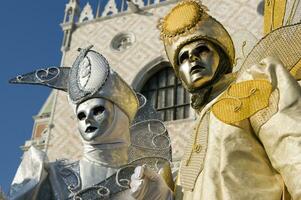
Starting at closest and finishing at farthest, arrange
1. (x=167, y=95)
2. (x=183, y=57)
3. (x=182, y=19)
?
(x=183, y=57) < (x=182, y=19) < (x=167, y=95)

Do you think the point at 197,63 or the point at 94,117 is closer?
the point at 197,63

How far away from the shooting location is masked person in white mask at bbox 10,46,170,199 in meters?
1.71

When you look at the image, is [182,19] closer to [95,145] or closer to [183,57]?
[183,57]

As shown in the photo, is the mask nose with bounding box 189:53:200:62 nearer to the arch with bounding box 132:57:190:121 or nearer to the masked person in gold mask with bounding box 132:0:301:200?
the masked person in gold mask with bounding box 132:0:301:200

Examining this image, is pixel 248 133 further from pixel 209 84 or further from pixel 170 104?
pixel 170 104

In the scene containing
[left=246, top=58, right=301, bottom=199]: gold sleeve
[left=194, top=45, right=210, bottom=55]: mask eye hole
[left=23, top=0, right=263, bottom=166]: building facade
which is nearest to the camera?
[left=246, top=58, right=301, bottom=199]: gold sleeve

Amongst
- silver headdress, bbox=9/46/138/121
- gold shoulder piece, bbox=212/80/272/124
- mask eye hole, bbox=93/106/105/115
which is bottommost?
gold shoulder piece, bbox=212/80/272/124

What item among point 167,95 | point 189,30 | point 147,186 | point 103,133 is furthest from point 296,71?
point 167,95

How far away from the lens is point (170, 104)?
622cm

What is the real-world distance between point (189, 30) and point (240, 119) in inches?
18.3

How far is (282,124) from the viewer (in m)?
1.22

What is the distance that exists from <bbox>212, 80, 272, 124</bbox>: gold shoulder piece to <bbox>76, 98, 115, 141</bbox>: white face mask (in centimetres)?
58

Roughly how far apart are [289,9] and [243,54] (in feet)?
0.93

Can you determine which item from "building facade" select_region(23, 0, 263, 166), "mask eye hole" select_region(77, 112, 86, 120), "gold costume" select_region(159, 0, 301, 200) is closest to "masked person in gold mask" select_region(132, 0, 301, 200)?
"gold costume" select_region(159, 0, 301, 200)
